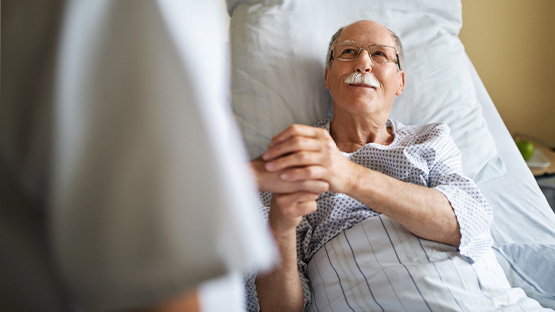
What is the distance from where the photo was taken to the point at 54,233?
0.94ft

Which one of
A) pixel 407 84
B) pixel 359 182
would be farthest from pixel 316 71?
pixel 359 182

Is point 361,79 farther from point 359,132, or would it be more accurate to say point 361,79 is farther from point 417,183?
point 417,183

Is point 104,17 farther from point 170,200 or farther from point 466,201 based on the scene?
point 466,201

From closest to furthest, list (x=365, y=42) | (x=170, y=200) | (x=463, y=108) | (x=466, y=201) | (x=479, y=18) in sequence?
(x=170, y=200) < (x=466, y=201) < (x=365, y=42) < (x=463, y=108) < (x=479, y=18)

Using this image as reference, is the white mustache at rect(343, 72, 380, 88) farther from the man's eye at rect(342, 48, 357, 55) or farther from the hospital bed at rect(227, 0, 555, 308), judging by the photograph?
the hospital bed at rect(227, 0, 555, 308)

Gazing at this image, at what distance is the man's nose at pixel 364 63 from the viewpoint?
4.37 feet

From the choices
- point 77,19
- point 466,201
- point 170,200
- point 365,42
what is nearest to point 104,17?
point 77,19

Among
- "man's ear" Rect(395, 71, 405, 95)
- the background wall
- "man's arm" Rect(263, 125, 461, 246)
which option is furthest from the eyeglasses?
the background wall

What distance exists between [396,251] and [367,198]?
0.17m

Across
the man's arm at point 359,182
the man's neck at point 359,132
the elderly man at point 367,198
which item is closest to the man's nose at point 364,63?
the elderly man at point 367,198

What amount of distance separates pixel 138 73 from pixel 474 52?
2.12 m

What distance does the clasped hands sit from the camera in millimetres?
878

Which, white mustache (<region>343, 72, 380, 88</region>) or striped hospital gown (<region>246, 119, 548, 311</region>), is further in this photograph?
white mustache (<region>343, 72, 380, 88</region>)

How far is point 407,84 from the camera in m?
1.61
